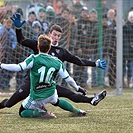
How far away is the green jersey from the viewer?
699 centimetres

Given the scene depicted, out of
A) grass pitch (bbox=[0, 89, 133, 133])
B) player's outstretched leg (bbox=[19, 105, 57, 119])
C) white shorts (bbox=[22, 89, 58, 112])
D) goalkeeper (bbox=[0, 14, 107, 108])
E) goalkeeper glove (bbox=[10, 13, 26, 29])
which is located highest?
goalkeeper glove (bbox=[10, 13, 26, 29])

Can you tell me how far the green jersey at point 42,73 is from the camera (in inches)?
275

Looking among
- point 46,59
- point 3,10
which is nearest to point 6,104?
point 46,59

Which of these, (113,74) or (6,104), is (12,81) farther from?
(6,104)

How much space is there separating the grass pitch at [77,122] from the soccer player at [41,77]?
21cm

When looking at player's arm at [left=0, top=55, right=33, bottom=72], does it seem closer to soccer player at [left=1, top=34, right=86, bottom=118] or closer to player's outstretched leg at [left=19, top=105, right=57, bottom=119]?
soccer player at [left=1, top=34, right=86, bottom=118]

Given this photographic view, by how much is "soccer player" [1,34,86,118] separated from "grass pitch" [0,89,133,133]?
208 mm

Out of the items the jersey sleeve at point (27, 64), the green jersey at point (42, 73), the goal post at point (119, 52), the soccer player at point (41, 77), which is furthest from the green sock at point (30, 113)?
the goal post at point (119, 52)

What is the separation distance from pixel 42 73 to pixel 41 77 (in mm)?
57

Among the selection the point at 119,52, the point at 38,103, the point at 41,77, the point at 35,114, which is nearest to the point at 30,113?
the point at 35,114

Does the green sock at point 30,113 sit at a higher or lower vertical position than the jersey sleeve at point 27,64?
lower

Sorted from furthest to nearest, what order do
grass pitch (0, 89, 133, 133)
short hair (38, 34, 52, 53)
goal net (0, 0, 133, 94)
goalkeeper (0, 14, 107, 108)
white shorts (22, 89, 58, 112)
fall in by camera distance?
goal net (0, 0, 133, 94), goalkeeper (0, 14, 107, 108), white shorts (22, 89, 58, 112), short hair (38, 34, 52, 53), grass pitch (0, 89, 133, 133)

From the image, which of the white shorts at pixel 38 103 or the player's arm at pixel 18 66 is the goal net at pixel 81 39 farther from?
the player's arm at pixel 18 66

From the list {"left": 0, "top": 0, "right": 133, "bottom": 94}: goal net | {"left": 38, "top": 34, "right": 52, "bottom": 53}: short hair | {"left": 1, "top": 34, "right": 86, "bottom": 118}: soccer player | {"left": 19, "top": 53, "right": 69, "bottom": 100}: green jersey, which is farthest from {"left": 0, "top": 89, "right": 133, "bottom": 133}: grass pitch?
{"left": 0, "top": 0, "right": 133, "bottom": 94}: goal net
